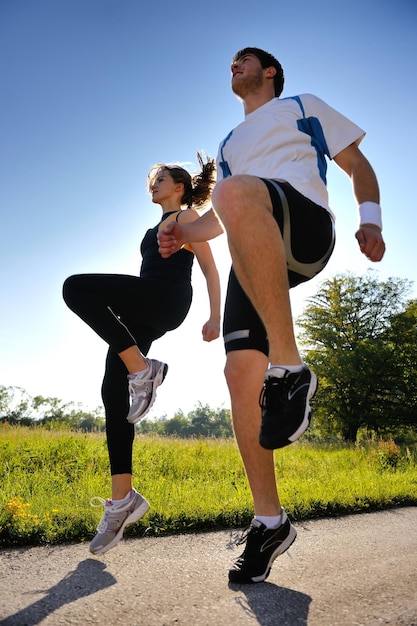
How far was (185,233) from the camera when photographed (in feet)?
8.49

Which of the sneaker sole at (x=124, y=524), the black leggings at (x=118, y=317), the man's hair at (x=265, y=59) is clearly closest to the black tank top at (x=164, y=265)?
the black leggings at (x=118, y=317)

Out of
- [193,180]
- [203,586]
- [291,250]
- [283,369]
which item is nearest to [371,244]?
[291,250]

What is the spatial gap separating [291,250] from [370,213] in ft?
1.28

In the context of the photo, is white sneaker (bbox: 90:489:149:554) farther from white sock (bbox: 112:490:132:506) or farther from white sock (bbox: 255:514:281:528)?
white sock (bbox: 255:514:281:528)

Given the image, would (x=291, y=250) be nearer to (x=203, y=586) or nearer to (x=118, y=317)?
(x=118, y=317)

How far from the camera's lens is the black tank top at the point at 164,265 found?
3359 millimetres

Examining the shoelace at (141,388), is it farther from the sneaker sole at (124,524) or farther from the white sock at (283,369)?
the white sock at (283,369)

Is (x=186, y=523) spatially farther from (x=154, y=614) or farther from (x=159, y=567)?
(x=154, y=614)

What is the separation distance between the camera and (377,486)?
5461mm

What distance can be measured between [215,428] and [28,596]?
359 feet

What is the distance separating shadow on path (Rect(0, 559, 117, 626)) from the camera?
153 centimetres

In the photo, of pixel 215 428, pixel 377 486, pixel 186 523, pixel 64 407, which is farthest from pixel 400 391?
pixel 215 428

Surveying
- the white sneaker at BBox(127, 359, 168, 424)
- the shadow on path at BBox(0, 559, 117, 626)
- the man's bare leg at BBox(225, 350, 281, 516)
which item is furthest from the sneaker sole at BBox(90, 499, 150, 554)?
the man's bare leg at BBox(225, 350, 281, 516)

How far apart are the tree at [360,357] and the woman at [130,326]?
82.3 feet
